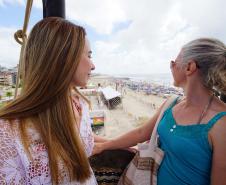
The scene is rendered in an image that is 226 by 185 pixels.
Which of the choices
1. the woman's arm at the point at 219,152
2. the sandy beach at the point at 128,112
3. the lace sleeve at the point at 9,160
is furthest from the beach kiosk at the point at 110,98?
the lace sleeve at the point at 9,160

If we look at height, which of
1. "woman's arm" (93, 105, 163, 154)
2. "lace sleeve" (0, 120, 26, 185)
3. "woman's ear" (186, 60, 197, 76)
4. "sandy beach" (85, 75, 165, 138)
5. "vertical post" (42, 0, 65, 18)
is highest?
"vertical post" (42, 0, 65, 18)

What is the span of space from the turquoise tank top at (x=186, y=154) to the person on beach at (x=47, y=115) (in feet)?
0.96

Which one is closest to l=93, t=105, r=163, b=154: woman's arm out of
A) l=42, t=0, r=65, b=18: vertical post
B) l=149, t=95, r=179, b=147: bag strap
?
l=149, t=95, r=179, b=147: bag strap

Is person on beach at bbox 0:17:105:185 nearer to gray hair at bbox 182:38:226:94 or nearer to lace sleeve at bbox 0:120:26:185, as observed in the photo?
lace sleeve at bbox 0:120:26:185

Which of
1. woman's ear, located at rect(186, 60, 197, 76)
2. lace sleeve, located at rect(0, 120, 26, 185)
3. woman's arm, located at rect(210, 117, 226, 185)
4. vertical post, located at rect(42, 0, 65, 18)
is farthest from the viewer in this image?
vertical post, located at rect(42, 0, 65, 18)

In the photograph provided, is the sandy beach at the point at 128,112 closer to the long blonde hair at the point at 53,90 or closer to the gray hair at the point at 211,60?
the gray hair at the point at 211,60

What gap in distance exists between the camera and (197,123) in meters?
0.77

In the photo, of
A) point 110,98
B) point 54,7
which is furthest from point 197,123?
point 110,98

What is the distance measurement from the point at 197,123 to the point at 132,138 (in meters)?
0.30

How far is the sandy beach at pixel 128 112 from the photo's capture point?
2248 millimetres

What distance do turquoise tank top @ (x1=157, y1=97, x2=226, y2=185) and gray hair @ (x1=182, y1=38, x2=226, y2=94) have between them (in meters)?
0.12

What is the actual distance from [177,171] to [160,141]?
121mm

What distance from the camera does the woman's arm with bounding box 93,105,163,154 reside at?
0.97 meters

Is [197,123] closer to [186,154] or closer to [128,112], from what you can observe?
[186,154]
